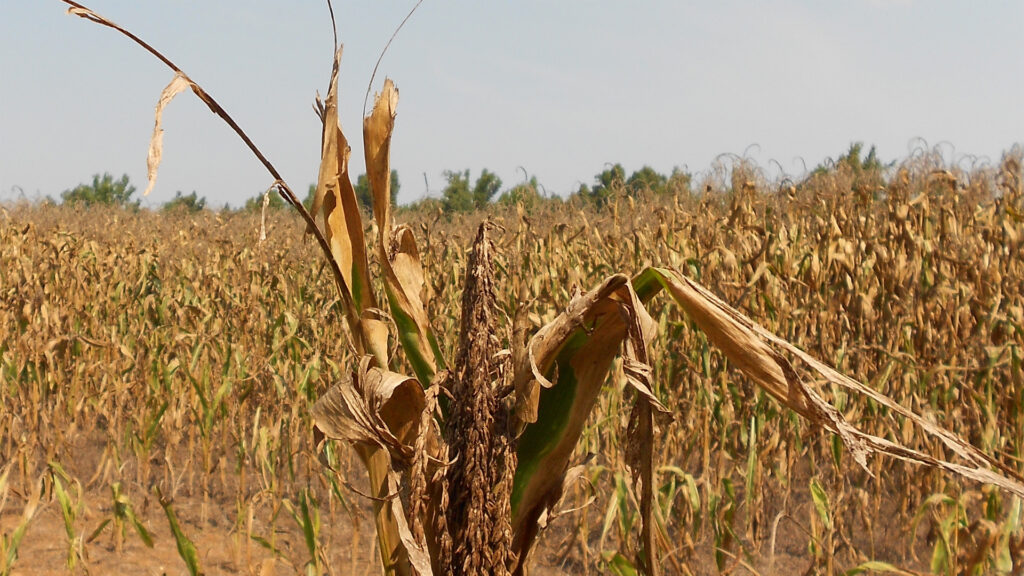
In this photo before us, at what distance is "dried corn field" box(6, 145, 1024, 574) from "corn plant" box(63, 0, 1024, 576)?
51 cm

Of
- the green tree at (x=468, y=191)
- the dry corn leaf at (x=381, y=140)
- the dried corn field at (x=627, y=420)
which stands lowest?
the dried corn field at (x=627, y=420)

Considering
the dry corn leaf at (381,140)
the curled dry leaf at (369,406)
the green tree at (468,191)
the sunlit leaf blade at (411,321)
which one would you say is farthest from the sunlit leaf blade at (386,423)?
the green tree at (468,191)

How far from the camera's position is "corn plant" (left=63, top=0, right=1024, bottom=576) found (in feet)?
4.31

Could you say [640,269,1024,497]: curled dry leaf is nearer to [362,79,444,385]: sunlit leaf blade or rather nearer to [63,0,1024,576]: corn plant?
[63,0,1024,576]: corn plant

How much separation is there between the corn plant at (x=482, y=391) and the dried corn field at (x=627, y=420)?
0.51 metres

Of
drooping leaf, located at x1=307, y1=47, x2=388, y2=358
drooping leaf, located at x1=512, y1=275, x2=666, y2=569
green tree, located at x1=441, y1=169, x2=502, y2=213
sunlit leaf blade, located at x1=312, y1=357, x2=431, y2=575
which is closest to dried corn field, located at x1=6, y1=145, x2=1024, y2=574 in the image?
drooping leaf, located at x1=512, y1=275, x2=666, y2=569

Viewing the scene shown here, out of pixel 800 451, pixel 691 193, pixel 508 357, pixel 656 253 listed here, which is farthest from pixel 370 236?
pixel 691 193

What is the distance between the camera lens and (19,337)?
15.0 feet

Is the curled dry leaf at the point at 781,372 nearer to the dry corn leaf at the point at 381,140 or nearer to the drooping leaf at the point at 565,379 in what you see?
the drooping leaf at the point at 565,379

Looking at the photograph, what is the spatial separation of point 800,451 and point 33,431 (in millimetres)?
3342

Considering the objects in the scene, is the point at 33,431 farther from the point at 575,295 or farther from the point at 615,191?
the point at 615,191

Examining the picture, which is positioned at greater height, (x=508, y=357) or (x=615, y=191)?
(x=615, y=191)

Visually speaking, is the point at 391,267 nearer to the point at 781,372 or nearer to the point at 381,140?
the point at 381,140

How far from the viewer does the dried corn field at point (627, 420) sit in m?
2.74
